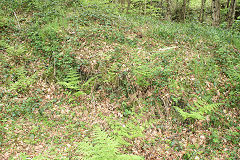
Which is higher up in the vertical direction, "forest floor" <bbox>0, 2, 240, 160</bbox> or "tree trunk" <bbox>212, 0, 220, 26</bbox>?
"tree trunk" <bbox>212, 0, 220, 26</bbox>

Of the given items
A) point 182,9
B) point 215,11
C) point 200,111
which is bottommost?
point 200,111

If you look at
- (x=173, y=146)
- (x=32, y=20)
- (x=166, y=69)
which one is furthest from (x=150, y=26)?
(x=173, y=146)

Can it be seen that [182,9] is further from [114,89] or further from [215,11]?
[114,89]

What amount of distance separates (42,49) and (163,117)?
19.9ft

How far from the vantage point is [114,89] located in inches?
249

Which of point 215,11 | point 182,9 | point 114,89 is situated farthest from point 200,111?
point 182,9

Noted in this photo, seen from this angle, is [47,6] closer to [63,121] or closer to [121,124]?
[63,121]

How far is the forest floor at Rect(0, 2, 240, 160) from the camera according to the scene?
461 centimetres

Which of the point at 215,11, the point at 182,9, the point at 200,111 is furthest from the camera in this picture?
the point at 182,9

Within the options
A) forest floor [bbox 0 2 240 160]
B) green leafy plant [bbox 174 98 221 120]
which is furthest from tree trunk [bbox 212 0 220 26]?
green leafy plant [bbox 174 98 221 120]

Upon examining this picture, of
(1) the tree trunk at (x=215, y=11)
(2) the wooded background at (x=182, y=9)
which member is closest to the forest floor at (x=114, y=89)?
(1) the tree trunk at (x=215, y=11)

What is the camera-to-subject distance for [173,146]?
473cm

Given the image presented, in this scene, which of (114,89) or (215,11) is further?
(215,11)

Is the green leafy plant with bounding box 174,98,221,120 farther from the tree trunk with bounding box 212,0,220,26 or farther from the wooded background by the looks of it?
the wooded background
